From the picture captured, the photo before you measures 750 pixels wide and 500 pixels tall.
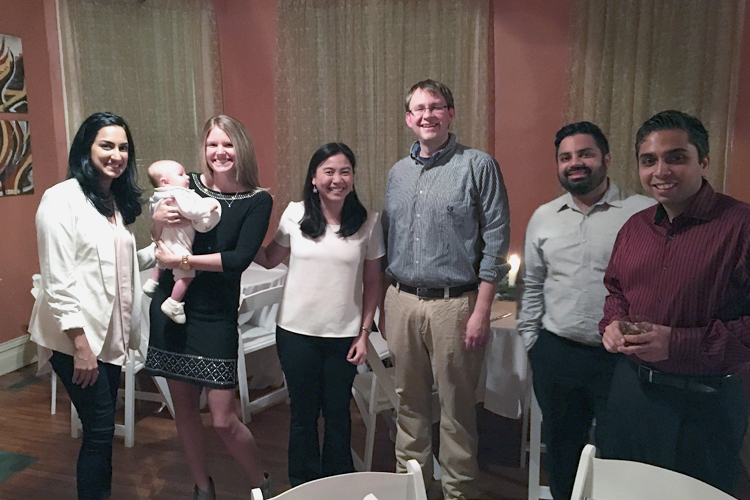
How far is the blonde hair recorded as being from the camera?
209cm

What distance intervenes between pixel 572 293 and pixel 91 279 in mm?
1565

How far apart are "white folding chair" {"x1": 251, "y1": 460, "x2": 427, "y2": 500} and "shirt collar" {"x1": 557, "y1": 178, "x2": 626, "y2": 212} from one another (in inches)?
43.2

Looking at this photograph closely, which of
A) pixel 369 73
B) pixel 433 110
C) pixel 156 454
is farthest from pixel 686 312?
pixel 369 73

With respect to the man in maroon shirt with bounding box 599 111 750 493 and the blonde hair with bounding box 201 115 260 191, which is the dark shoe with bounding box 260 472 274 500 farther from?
the man in maroon shirt with bounding box 599 111 750 493

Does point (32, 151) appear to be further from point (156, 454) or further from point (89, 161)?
point (89, 161)

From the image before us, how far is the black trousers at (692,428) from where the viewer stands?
5.20 feet

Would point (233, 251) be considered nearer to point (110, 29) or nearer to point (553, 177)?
point (553, 177)

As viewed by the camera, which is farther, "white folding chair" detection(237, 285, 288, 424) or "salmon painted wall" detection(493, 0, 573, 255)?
"salmon painted wall" detection(493, 0, 573, 255)

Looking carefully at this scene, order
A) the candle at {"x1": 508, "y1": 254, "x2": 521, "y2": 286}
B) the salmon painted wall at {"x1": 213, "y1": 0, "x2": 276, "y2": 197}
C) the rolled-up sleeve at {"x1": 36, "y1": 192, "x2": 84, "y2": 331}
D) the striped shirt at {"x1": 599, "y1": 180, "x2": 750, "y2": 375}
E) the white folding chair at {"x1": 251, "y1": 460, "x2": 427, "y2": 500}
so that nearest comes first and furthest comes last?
1. the white folding chair at {"x1": 251, "y1": 460, "x2": 427, "y2": 500}
2. the striped shirt at {"x1": 599, "y1": 180, "x2": 750, "y2": 375}
3. the rolled-up sleeve at {"x1": 36, "y1": 192, "x2": 84, "y2": 331}
4. the candle at {"x1": 508, "y1": 254, "x2": 521, "y2": 286}
5. the salmon painted wall at {"x1": 213, "y1": 0, "x2": 276, "y2": 197}

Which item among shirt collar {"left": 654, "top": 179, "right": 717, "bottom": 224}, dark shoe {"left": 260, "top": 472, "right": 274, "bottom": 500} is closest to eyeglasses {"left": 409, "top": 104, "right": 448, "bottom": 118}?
shirt collar {"left": 654, "top": 179, "right": 717, "bottom": 224}

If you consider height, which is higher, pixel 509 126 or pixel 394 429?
pixel 509 126

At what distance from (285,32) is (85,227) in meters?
2.82

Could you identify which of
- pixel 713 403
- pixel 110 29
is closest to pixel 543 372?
pixel 713 403

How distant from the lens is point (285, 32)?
430cm
